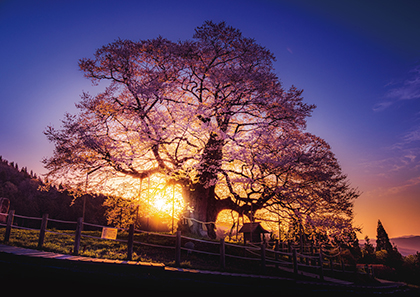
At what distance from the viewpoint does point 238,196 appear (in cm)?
1778

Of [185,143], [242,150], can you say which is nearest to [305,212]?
[242,150]

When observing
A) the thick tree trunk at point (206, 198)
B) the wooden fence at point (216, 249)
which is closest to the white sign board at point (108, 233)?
the wooden fence at point (216, 249)

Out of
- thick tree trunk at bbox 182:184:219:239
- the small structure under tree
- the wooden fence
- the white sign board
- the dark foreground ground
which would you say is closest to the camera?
the dark foreground ground

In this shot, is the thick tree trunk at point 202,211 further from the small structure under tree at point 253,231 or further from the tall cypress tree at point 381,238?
the tall cypress tree at point 381,238

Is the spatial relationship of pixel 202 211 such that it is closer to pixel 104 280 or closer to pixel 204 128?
pixel 204 128

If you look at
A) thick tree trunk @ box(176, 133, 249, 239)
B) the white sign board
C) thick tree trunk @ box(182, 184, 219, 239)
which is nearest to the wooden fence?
the white sign board

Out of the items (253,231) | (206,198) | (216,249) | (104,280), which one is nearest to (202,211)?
(206,198)

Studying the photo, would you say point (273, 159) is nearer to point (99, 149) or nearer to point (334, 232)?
point (334, 232)

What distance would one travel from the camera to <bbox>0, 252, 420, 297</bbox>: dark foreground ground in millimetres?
5406

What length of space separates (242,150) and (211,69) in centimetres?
526

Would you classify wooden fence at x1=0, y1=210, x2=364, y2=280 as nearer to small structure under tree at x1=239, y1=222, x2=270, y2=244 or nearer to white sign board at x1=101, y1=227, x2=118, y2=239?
white sign board at x1=101, y1=227, x2=118, y2=239

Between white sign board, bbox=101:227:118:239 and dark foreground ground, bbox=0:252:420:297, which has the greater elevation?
white sign board, bbox=101:227:118:239

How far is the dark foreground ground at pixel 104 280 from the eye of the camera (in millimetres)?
5406

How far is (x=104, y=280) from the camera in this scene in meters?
6.11
